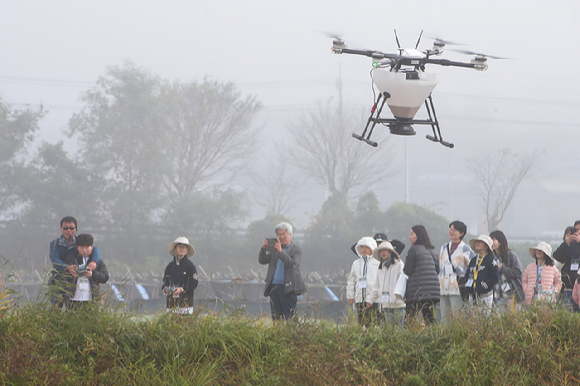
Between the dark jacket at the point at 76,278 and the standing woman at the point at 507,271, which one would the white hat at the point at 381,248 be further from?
the dark jacket at the point at 76,278

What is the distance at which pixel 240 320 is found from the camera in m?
4.30

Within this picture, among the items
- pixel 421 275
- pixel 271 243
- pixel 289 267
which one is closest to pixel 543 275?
pixel 421 275

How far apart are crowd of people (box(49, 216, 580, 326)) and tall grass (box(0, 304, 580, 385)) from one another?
377 millimetres

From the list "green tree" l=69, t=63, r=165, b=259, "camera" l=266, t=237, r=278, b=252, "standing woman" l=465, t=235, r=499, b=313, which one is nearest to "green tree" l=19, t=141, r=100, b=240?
"green tree" l=69, t=63, r=165, b=259

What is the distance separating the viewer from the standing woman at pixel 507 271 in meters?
5.78

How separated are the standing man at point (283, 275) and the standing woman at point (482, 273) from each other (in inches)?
64.0

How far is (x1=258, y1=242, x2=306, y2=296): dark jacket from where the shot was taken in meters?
5.63

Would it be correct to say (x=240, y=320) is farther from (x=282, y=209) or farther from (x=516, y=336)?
(x=282, y=209)

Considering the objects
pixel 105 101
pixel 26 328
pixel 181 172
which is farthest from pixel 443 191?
pixel 26 328

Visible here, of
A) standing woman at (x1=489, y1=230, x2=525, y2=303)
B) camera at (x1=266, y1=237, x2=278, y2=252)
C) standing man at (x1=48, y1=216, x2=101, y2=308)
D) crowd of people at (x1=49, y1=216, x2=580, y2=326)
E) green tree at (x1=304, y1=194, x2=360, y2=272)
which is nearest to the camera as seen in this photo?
crowd of people at (x1=49, y1=216, x2=580, y2=326)

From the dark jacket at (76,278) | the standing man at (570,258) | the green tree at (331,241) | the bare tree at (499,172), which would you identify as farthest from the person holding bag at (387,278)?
the bare tree at (499,172)

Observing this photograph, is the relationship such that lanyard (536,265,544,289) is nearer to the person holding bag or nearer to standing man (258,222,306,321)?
the person holding bag

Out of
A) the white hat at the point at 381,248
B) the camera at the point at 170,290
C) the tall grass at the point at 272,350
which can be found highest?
the white hat at the point at 381,248

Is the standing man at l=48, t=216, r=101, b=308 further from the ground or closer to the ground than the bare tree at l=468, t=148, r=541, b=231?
closer to the ground
